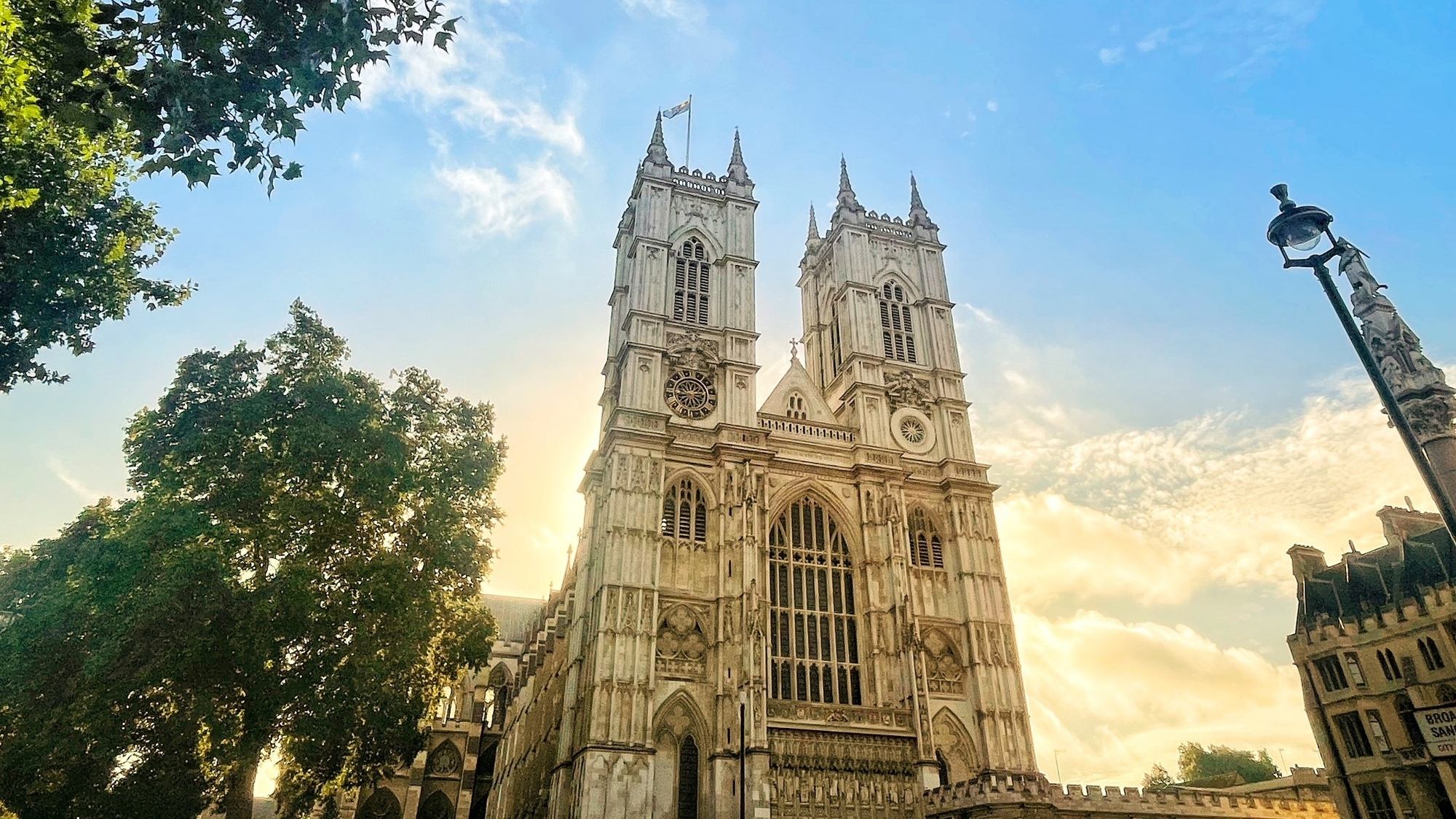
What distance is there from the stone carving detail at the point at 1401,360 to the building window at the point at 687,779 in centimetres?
2245

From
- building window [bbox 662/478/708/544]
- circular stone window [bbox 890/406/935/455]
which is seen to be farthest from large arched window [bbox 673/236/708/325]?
circular stone window [bbox 890/406/935/455]

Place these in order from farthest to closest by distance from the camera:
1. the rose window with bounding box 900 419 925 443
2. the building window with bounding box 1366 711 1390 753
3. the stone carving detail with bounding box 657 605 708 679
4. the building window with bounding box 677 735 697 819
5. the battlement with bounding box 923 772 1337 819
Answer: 1. the rose window with bounding box 900 419 925 443
2. the stone carving detail with bounding box 657 605 708 679
3. the building window with bounding box 677 735 697 819
4. the building window with bounding box 1366 711 1390 753
5. the battlement with bounding box 923 772 1337 819

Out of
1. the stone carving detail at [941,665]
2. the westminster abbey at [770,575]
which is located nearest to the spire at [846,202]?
the westminster abbey at [770,575]

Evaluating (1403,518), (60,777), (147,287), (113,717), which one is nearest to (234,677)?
(113,717)

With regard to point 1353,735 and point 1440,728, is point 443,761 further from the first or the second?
point 1440,728

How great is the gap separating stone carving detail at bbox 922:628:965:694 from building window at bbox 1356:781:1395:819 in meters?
12.0

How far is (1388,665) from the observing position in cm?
2588

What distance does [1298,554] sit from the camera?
3158 centimetres

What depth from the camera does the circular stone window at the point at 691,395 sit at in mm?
33469

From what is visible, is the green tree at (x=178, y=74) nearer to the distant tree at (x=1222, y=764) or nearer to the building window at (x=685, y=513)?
the building window at (x=685, y=513)

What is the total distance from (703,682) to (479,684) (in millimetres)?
24968

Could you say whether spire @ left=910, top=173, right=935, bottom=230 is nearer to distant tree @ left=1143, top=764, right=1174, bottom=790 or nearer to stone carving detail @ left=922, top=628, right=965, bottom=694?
stone carving detail @ left=922, top=628, right=965, bottom=694

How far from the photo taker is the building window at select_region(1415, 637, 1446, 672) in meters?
24.5

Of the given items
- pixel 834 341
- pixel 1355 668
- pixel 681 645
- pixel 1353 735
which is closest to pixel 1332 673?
pixel 1355 668
